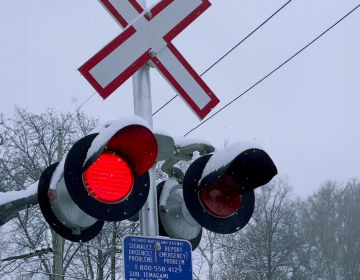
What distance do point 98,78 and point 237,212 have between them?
3.17 ft

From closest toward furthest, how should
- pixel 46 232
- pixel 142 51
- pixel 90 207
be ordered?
1. pixel 90 207
2. pixel 142 51
3. pixel 46 232

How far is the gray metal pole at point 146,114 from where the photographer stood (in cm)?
290

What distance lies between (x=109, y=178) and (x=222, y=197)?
63 cm

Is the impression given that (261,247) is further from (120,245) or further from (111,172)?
(111,172)

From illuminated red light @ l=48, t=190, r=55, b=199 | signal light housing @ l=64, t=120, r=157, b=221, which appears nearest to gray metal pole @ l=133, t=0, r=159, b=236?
signal light housing @ l=64, t=120, r=157, b=221

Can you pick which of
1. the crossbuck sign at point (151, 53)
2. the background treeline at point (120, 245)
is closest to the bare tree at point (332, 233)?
the background treeline at point (120, 245)

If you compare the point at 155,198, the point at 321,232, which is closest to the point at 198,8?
the point at 155,198

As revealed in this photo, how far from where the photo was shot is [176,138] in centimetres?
297

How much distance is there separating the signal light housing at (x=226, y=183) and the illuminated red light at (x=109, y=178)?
0.36 meters

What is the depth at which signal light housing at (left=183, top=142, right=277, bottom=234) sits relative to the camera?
8.94 feet

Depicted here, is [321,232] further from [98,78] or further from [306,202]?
[98,78]

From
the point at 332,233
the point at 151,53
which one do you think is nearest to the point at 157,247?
the point at 151,53

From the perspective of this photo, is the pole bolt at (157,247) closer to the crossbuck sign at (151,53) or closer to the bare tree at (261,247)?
the crossbuck sign at (151,53)

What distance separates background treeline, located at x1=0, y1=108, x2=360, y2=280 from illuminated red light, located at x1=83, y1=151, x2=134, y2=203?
12568 mm
